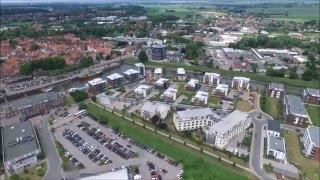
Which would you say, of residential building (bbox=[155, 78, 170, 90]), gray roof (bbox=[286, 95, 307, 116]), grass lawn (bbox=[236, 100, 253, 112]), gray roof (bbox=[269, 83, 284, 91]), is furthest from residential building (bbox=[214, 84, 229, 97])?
gray roof (bbox=[286, 95, 307, 116])

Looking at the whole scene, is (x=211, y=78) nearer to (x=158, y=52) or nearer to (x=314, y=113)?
(x=158, y=52)

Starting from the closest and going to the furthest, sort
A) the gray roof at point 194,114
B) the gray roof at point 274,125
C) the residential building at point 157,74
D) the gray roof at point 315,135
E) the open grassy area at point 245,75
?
the gray roof at point 315,135
the gray roof at point 274,125
the gray roof at point 194,114
the open grassy area at point 245,75
the residential building at point 157,74

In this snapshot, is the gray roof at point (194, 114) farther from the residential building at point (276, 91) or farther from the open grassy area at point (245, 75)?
the open grassy area at point (245, 75)

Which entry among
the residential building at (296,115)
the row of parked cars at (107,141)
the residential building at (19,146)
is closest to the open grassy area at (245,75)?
the residential building at (296,115)

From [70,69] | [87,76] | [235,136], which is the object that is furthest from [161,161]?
[70,69]

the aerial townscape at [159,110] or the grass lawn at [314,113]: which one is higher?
the aerial townscape at [159,110]

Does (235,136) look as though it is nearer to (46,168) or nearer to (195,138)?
(195,138)
